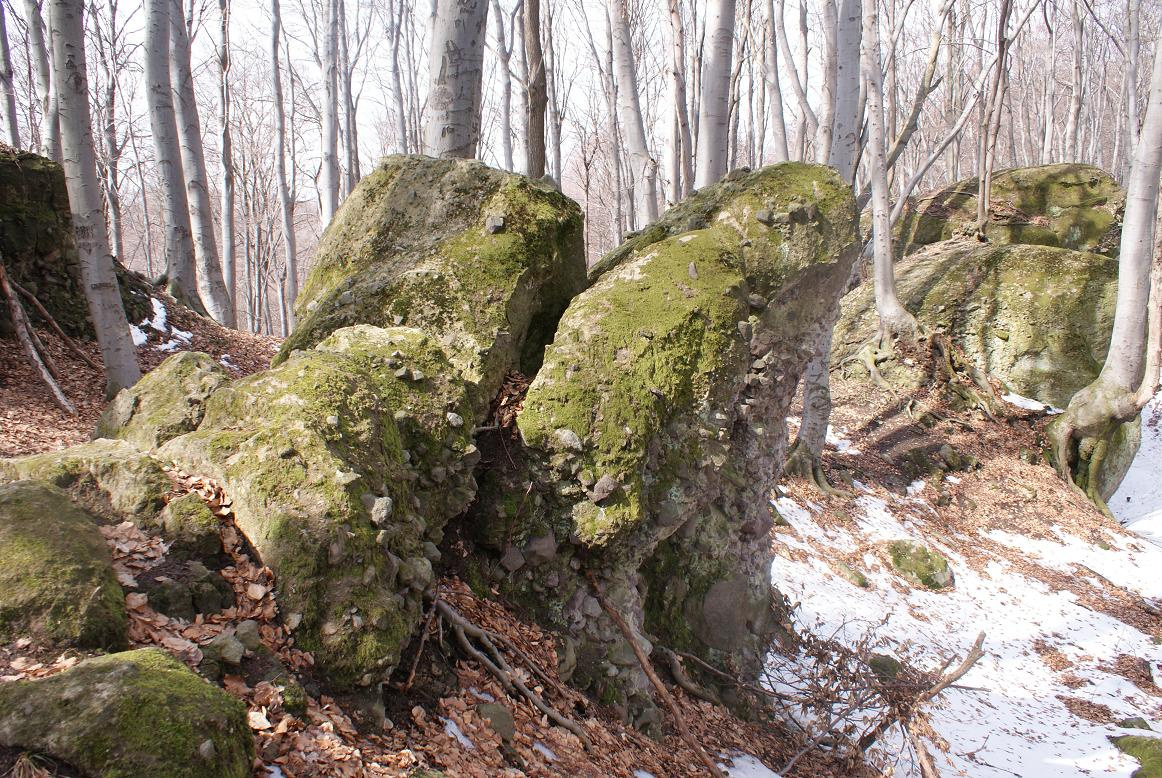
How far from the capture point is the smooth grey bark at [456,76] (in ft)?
16.1

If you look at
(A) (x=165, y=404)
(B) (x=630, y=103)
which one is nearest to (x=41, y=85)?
(B) (x=630, y=103)

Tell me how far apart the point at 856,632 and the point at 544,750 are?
4.80 metres

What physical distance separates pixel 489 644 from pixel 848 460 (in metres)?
8.80

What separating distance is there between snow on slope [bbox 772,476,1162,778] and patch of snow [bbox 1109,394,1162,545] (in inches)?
61.9

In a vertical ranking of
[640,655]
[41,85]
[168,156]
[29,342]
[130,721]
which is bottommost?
[640,655]

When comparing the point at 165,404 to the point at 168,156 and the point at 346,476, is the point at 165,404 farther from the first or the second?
the point at 168,156

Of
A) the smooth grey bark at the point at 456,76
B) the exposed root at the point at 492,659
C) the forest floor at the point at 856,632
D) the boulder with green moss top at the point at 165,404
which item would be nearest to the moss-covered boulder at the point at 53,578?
the forest floor at the point at 856,632

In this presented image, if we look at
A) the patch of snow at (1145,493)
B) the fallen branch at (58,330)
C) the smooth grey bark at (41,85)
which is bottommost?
the patch of snow at (1145,493)

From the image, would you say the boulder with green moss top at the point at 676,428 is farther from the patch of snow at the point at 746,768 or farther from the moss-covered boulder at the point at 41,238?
the moss-covered boulder at the point at 41,238

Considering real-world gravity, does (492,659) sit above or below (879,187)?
below

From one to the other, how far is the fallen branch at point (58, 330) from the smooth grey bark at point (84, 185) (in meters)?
1.87

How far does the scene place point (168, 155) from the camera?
8703 mm

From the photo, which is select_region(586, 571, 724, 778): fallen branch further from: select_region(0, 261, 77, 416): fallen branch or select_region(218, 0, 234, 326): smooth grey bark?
select_region(218, 0, 234, 326): smooth grey bark

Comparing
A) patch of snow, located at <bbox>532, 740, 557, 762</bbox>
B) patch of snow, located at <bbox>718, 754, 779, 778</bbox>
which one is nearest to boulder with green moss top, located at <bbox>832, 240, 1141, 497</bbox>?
patch of snow, located at <bbox>718, 754, 779, 778</bbox>
